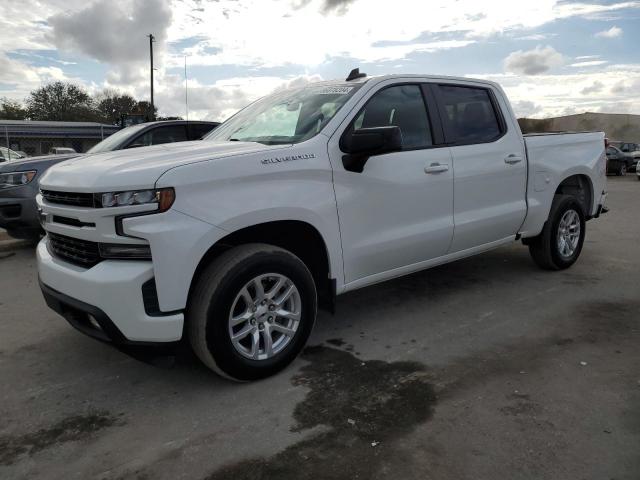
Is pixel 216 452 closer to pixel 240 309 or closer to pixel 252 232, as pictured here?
pixel 240 309

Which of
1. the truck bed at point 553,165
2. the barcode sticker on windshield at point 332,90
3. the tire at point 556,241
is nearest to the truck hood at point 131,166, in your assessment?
the barcode sticker on windshield at point 332,90

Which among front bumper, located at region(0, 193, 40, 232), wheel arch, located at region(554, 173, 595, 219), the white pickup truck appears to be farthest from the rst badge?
front bumper, located at region(0, 193, 40, 232)

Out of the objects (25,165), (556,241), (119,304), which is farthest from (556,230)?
(25,165)

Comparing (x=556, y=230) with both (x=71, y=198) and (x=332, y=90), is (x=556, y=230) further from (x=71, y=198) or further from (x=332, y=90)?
(x=71, y=198)

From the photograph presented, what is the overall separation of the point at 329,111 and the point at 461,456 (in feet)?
7.88

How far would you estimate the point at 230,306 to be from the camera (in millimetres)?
3094

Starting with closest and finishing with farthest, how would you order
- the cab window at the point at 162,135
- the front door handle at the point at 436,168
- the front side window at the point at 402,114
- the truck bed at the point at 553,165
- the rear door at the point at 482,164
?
the front side window at the point at 402,114
the front door handle at the point at 436,168
the rear door at the point at 482,164
the truck bed at the point at 553,165
the cab window at the point at 162,135

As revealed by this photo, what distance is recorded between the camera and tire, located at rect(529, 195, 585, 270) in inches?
220

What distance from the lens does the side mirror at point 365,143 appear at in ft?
11.4

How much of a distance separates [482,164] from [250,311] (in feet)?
8.26

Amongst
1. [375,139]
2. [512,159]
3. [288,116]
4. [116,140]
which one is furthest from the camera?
[116,140]

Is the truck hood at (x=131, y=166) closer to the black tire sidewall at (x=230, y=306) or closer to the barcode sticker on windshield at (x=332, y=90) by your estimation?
the black tire sidewall at (x=230, y=306)

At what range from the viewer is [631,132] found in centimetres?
4750

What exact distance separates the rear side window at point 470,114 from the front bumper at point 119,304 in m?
2.83
